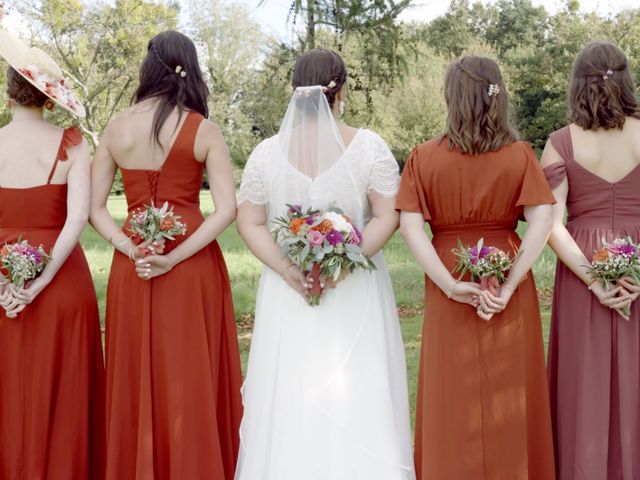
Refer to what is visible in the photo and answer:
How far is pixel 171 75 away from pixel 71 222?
1054 millimetres

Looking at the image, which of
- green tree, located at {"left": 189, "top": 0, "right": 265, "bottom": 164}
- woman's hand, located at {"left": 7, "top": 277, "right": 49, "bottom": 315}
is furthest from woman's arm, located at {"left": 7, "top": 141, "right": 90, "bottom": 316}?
green tree, located at {"left": 189, "top": 0, "right": 265, "bottom": 164}

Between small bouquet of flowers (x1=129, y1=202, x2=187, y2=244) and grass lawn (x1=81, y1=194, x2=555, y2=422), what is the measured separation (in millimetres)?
3393

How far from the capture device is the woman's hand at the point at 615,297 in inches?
162

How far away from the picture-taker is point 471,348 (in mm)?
4098

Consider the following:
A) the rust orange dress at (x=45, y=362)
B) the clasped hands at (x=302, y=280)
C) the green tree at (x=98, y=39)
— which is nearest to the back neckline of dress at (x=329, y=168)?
the clasped hands at (x=302, y=280)

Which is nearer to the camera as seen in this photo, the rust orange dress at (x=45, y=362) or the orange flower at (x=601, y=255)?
the orange flower at (x=601, y=255)

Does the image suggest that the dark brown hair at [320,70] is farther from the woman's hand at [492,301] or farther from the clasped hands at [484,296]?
the woman's hand at [492,301]

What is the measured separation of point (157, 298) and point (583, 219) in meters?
2.55

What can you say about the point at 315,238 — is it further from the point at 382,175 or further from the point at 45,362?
the point at 45,362

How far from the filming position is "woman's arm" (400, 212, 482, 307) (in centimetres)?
398

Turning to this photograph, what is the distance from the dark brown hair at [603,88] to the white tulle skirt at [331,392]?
1500 mm

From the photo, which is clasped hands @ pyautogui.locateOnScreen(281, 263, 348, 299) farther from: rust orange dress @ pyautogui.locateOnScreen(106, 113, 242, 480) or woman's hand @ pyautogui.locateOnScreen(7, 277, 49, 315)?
woman's hand @ pyautogui.locateOnScreen(7, 277, 49, 315)

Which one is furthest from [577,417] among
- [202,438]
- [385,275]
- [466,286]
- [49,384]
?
[49,384]

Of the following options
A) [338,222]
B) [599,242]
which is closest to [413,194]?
[338,222]
